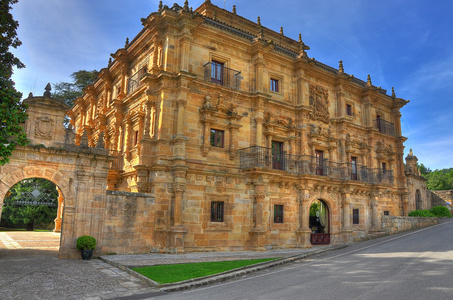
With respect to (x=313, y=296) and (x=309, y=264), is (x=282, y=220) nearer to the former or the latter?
(x=309, y=264)

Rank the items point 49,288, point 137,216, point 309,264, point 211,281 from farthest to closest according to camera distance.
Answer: point 137,216 < point 309,264 < point 211,281 < point 49,288

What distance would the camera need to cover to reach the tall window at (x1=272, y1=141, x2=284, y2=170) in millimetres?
21672

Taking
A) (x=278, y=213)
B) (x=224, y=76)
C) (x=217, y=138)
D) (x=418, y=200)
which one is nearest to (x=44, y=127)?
(x=217, y=138)

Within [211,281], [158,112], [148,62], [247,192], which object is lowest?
[211,281]

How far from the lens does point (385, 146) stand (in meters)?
29.5

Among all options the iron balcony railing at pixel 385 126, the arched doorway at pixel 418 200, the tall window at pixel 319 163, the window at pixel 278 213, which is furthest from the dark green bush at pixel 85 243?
the arched doorway at pixel 418 200

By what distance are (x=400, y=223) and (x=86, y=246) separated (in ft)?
73.6

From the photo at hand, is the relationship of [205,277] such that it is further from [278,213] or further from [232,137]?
[278,213]

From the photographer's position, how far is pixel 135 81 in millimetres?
21406

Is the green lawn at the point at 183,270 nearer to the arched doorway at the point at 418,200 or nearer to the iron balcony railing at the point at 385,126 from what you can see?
the iron balcony railing at the point at 385,126

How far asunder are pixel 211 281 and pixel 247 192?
30.5 ft

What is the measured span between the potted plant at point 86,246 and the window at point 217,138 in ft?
27.1

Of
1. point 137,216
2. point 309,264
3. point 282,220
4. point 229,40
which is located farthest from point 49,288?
point 229,40

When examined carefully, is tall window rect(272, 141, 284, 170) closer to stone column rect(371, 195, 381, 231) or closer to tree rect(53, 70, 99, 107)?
stone column rect(371, 195, 381, 231)
